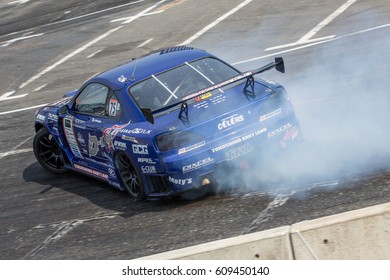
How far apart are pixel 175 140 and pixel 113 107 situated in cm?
127

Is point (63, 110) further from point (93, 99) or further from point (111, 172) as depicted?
point (111, 172)

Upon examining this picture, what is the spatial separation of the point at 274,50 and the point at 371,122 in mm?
6468

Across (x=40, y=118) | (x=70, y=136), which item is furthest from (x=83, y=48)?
(x=70, y=136)

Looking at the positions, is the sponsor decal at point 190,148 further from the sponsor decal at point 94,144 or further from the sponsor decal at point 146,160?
the sponsor decal at point 94,144

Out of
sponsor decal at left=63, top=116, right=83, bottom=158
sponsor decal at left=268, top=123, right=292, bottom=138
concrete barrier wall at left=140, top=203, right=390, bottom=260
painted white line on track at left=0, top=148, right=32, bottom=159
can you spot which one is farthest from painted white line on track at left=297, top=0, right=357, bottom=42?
concrete barrier wall at left=140, top=203, right=390, bottom=260

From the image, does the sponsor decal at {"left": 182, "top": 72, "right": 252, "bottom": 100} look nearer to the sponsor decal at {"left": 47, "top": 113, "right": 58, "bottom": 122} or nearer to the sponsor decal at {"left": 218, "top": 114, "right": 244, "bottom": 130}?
the sponsor decal at {"left": 218, "top": 114, "right": 244, "bottom": 130}

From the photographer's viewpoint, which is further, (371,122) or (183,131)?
(371,122)

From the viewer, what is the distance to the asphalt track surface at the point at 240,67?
8422mm

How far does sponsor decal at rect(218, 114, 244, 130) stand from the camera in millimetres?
8852

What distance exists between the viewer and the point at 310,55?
51.2 ft

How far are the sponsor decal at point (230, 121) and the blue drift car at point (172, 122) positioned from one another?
0.04 feet

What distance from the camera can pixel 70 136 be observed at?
1057 cm
